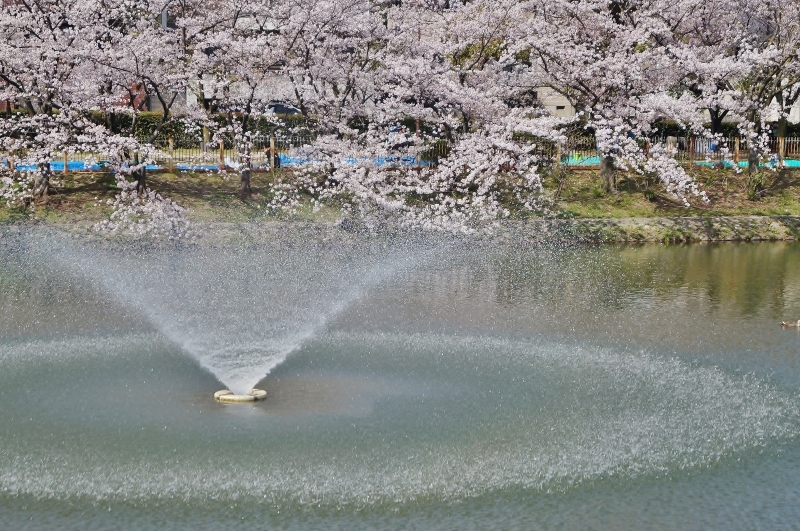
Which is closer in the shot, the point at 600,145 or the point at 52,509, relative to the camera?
the point at 52,509

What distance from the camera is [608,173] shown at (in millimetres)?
41562

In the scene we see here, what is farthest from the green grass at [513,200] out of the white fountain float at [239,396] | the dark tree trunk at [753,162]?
the white fountain float at [239,396]

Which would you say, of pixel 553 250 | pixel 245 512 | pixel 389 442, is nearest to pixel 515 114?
pixel 553 250

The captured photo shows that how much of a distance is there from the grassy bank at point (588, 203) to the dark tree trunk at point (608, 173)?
32 cm

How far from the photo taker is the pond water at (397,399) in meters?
13.1

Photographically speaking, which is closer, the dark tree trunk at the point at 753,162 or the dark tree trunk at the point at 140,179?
the dark tree trunk at the point at 140,179

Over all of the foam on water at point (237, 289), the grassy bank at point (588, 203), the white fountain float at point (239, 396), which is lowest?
the white fountain float at point (239, 396)

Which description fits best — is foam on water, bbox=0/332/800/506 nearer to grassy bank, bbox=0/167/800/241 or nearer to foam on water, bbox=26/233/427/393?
foam on water, bbox=26/233/427/393

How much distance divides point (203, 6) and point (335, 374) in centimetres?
2562

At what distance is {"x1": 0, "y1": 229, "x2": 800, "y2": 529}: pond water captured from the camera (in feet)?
42.9

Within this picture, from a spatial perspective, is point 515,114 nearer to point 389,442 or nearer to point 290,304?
point 290,304

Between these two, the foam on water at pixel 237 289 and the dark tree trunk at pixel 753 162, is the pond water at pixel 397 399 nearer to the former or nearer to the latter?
the foam on water at pixel 237 289

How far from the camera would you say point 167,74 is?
37.1 metres

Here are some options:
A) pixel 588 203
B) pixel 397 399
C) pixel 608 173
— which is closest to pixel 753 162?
pixel 608 173
